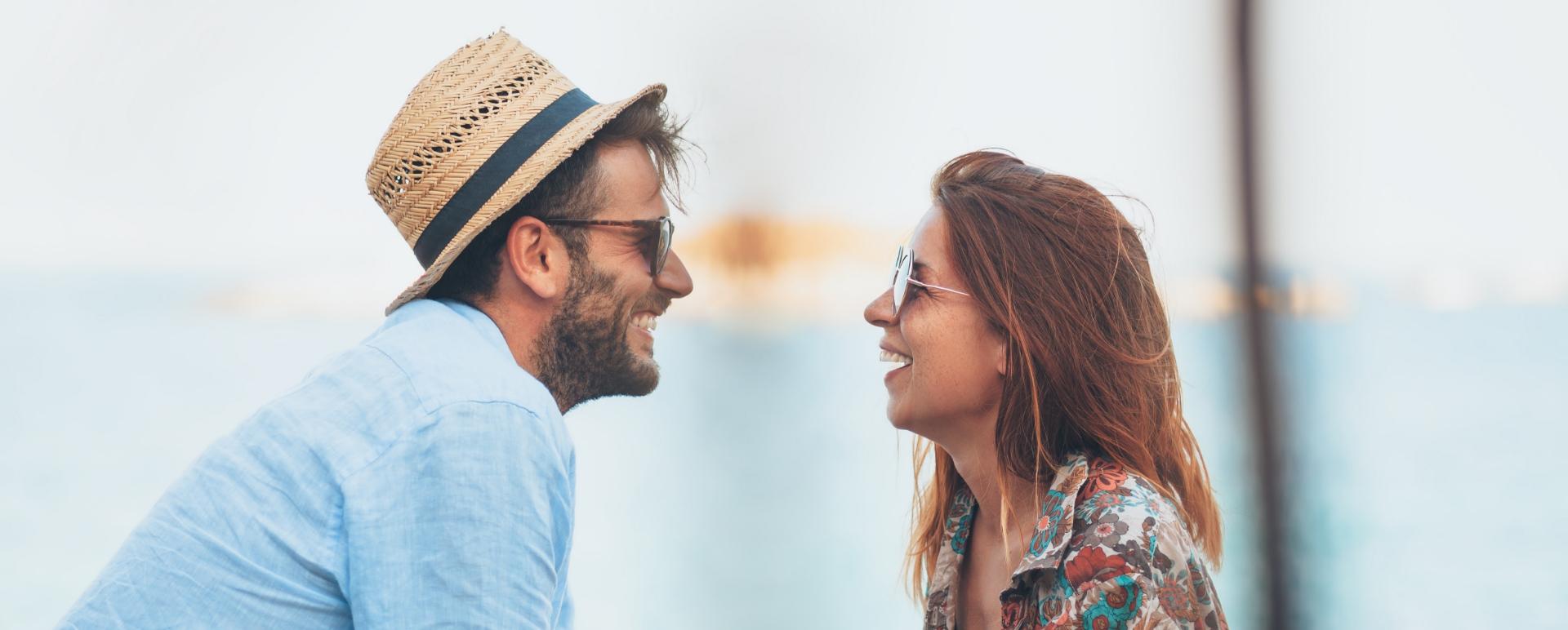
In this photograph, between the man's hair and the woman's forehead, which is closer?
the man's hair

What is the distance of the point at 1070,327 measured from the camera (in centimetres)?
150

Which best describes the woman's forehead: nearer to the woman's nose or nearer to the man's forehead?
the woman's nose

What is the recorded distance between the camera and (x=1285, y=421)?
3275 millimetres

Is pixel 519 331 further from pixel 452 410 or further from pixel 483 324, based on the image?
pixel 452 410

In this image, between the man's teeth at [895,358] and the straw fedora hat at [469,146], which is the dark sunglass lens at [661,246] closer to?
the straw fedora hat at [469,146]

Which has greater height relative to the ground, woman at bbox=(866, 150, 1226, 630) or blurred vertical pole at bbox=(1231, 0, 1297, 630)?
woman at bbox=(866, 150, 1226, 630)

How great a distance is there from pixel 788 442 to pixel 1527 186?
6.07 ft

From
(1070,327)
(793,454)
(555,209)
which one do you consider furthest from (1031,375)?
A: (793,454)

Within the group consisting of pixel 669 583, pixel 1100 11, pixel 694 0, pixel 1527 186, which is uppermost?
pixel 694 0

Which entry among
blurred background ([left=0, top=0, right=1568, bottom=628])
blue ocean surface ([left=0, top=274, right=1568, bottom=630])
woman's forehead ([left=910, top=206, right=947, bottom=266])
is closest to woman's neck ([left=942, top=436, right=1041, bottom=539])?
woman's forehead ([left=910, top=206, right=947, bottom=266])

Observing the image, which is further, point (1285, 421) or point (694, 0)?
point (1285, 421)

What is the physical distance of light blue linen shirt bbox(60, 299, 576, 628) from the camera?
1.11 meters

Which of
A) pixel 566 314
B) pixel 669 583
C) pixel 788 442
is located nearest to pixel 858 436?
pixel 788 442

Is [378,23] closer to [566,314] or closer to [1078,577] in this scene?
[566,314]
